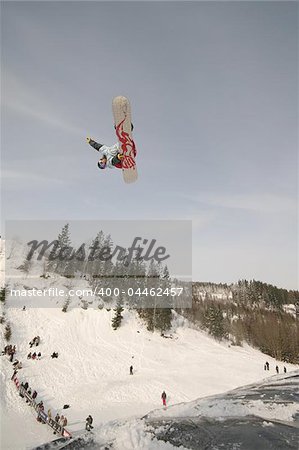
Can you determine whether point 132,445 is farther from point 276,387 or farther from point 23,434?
point 23,434

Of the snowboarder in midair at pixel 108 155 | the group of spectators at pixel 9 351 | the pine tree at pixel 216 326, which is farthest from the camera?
the pine tree at pixel 216 326

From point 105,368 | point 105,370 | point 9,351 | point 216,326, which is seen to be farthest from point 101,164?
point 216,326

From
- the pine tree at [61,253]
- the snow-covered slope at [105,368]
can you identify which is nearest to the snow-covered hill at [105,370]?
the snow-covered slope at [105,368]

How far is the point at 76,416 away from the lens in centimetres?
2153

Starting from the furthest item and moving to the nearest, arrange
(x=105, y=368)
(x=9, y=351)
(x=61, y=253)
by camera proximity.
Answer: (x=61, y=253), (x=105, y=368), (x=9, y=351)

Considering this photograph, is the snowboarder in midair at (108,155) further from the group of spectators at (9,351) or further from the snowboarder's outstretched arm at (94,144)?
the group of spectators at (9,351)

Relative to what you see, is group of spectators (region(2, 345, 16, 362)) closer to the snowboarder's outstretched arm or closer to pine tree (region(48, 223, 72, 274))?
the snowboarder's outstretched arm

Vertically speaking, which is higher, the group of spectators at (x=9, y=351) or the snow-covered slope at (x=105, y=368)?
the group of spectators at (x=9, y=351)

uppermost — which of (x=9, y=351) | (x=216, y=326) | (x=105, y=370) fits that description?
(x=9, y=351)

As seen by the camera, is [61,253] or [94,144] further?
[61,253]

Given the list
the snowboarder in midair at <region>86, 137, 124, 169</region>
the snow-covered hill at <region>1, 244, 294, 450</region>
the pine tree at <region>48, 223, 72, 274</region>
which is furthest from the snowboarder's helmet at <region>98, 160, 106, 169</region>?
the pine tree at <region>48, 223, 72, 274</region>

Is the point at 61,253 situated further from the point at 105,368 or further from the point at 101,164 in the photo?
the point at 101,164

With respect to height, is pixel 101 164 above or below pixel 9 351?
above

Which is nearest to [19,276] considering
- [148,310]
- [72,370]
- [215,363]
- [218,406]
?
[148,310]
